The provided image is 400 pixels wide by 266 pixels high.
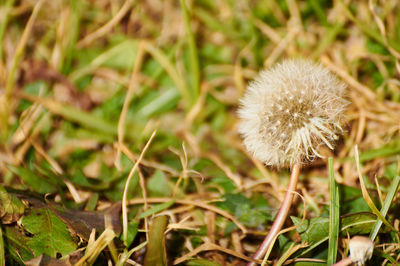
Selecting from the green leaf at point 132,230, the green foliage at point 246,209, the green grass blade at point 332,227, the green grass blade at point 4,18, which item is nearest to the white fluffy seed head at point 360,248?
the green grass blade at point 332,227

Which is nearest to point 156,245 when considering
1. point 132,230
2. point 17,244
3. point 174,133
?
point 132,230

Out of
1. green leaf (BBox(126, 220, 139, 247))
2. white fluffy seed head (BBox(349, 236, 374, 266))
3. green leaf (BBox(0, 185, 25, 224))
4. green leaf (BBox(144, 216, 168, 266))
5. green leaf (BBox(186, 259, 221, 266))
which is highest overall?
white fluffy seed head (BBox(349, 236, 374, 266))

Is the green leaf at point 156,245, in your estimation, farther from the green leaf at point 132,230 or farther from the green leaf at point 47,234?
the green leaf at point 47,234

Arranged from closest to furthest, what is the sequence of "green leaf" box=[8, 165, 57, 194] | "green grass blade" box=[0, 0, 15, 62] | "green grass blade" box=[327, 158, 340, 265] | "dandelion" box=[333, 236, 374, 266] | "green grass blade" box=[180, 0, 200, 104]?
"dandelion" box=[333, 236, 374, 266] < "green grass blade" box=[327, 158, 340, 265] < "green leaf" box=[8, 165, 57, 194] < "green grass blade" box=[180, 0, 200, 104] < "green grass blade" box=[0, 0, 15, 62]

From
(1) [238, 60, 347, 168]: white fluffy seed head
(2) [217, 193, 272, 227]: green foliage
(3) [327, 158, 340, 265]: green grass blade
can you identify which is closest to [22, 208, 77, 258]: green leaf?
(2) [217, 193, 272, 227]: green foliage

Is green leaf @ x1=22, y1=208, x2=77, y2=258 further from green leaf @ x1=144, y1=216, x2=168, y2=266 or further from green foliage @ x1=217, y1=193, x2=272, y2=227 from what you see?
green foliage @ x1=217, y1=193, x2=272, y2=227

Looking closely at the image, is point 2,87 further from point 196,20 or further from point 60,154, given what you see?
point 196,20

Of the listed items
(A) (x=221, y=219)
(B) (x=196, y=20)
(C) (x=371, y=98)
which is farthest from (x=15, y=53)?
(C) (x=371, y=98)
